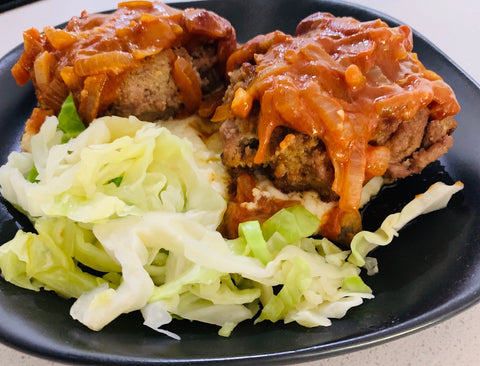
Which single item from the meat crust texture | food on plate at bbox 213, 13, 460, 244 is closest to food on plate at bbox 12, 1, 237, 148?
the meat crust texture

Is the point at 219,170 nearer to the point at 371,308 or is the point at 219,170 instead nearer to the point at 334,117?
the point at 334,117

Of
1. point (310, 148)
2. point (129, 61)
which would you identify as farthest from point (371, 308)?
point (129, 61)

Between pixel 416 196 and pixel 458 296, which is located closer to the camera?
pixel 458 296

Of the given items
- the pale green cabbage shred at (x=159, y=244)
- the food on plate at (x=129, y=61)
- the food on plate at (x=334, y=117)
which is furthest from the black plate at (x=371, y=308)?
the food on plate at (x=129, y=61)

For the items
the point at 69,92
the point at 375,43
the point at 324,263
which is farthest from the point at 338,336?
the point at 69,92

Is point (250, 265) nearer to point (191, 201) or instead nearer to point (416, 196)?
point (191, 201)

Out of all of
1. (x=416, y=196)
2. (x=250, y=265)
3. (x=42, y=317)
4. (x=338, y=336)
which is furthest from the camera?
(x=416, y=196)

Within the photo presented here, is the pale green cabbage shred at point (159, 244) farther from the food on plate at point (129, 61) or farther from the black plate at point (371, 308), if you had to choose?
the food on plate at point (129, 61)
